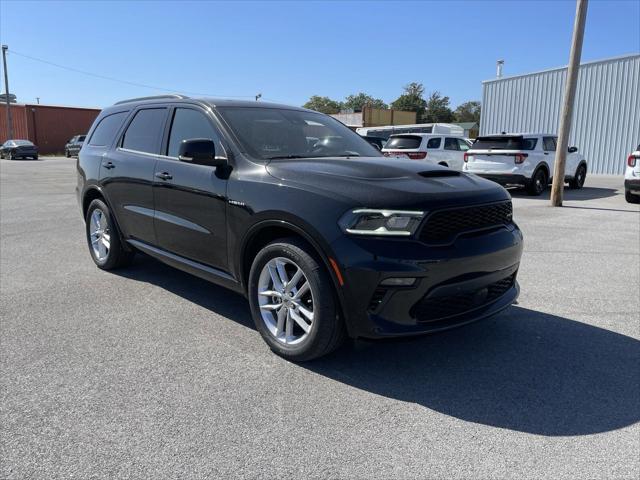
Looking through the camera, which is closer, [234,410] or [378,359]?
[234,410]

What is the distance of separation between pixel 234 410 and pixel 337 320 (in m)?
0.79

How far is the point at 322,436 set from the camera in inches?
106

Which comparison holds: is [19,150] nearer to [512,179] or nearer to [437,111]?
[512,179]

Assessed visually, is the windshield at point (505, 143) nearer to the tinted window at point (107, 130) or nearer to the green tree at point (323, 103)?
the tinted window at point (107, 130)

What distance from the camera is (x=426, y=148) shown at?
15.4 metres

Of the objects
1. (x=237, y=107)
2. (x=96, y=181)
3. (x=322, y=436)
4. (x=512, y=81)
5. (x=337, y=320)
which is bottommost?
(x=322, y=436)

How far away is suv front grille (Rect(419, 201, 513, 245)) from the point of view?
10.3ft

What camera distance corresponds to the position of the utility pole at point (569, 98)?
11422mm

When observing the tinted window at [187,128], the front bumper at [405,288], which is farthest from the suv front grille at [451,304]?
the tinted window at [187,128]

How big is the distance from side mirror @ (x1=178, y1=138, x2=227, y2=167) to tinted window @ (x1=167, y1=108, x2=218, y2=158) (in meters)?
0.34

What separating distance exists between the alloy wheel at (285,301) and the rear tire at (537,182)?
12.0 meters

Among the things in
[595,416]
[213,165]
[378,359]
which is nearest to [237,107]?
[213,165]

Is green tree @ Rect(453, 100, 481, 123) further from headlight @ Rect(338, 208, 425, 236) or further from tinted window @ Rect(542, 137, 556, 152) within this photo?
headlight @ Rect(338, 208, 425, 236)

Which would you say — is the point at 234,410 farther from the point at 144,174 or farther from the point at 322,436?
the point at 144,174
